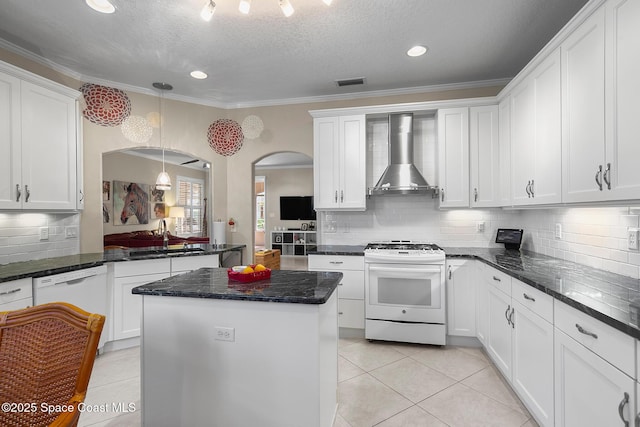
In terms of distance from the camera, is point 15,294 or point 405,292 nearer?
point 15,294

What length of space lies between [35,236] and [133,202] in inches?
182

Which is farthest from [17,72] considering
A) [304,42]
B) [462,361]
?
[462,361]

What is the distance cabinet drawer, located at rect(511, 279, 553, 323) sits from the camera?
1695 mm

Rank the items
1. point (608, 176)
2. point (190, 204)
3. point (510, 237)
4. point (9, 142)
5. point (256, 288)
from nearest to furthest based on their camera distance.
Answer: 1. point (608, 176)
2. point (256, 288)
3. point (9, 142)
4. point (510, 237)
5. point (190, 204)

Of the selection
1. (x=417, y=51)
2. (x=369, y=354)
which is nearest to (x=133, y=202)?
(x=369, y=354)

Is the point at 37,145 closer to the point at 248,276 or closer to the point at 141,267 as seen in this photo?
the point at 141,267

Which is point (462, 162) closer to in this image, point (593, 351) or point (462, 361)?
point (462, 361)

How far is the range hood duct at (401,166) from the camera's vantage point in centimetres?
347

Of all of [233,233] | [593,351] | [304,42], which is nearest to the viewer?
[593,351]

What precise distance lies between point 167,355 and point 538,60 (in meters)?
3.20

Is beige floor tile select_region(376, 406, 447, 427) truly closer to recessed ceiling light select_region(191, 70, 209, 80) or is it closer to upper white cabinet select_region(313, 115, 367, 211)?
upper white cabinet select_region(313, 115, 367, 211)

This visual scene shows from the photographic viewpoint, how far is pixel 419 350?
3.07 metres

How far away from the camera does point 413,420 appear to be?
204cm

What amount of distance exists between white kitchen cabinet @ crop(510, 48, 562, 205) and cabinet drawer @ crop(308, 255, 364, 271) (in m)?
1.59
